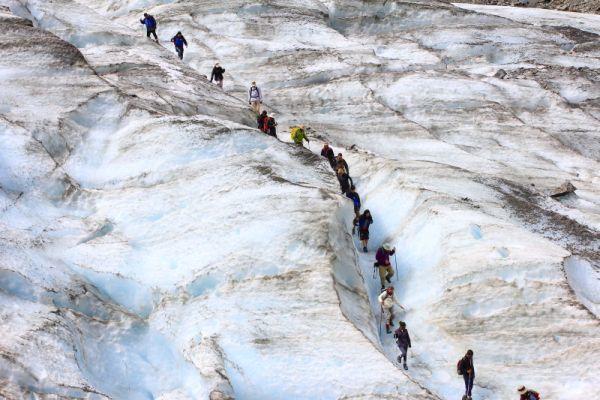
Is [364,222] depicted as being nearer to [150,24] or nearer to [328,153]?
[328,153]

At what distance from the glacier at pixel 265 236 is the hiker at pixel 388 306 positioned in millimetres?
432

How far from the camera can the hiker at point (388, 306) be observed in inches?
757

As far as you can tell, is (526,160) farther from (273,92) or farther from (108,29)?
→ (108,29)

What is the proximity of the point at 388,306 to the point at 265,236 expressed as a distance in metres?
4.24

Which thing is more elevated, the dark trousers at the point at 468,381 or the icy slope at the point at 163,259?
the icy slope at the point at 163,259

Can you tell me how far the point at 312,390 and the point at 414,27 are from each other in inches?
1511

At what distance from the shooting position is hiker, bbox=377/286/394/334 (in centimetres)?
1923

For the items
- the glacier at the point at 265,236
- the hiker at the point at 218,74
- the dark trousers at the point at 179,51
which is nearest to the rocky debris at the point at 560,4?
the glacier at the point at 265,236

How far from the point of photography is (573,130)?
117ft

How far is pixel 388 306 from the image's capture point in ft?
63.1


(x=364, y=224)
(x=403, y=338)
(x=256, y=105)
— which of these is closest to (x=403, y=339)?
(x=403, y=338)

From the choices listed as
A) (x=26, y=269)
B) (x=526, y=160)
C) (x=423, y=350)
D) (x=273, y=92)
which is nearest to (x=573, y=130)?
(x=526, y=160)

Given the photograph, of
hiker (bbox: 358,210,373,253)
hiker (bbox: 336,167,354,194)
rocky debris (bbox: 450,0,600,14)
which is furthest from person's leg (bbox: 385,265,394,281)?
rocky debris (bbox: 450,0,600,14)

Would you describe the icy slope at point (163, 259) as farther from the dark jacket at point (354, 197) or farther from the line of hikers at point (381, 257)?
the dark jacket at point (354, 197)
